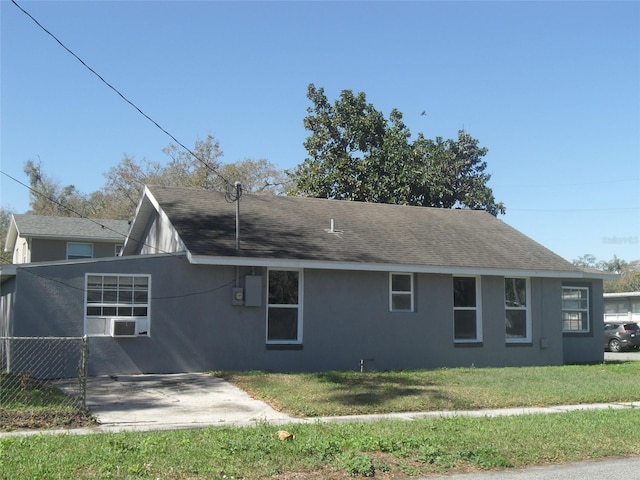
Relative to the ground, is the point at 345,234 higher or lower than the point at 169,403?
higher

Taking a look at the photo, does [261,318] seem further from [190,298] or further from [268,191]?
[268,191]

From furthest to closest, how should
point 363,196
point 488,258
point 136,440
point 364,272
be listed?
1. point 363,196
2. point 488,258
3. point 364,272
4. point 136,440

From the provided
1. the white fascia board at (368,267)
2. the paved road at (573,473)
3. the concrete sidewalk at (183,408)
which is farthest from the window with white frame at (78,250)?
the paved road at (573,473)

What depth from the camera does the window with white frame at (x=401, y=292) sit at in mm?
17453

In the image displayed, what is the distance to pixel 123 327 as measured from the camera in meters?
14.7

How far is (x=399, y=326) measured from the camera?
56.6 feet

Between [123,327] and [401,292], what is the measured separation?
7.00 m

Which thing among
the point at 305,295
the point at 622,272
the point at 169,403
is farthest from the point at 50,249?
the point at 622,272

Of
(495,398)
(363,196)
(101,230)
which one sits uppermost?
(363,196)

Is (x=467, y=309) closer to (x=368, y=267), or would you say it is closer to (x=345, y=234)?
(x=368, y=267)

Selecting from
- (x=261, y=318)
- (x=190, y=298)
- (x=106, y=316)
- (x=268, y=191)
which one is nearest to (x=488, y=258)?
(x=261, y=318)

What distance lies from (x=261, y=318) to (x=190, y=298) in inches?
68.5

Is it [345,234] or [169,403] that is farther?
[345,234]

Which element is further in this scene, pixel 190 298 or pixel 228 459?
pixel 190 298
